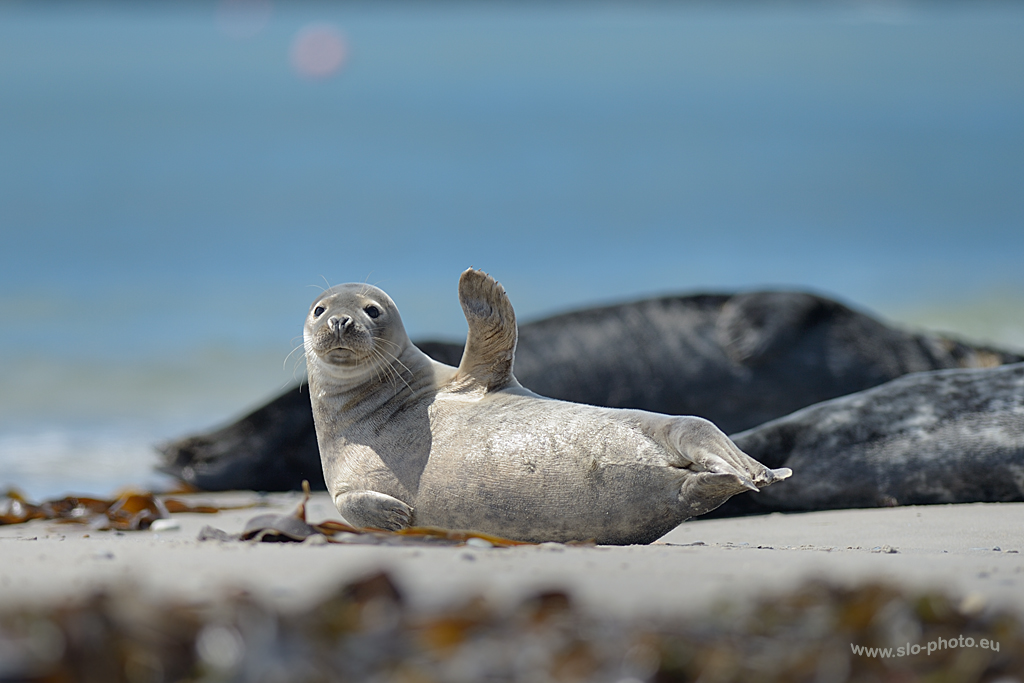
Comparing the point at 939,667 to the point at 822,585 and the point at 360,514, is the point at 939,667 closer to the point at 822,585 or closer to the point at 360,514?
the point at 822,585

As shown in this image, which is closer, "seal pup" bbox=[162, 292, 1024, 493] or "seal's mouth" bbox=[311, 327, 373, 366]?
"seal's mouth" bbox=[311, 327, 373, 366]

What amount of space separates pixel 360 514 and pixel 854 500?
2.46m

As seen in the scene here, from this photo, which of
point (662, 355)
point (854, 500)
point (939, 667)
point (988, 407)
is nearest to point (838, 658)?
point (939, 667)

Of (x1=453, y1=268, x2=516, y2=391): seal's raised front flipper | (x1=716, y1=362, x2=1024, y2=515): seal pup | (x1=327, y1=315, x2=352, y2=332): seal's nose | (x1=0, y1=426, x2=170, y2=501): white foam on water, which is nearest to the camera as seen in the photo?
(x1=327, y1=315, x2=352, y2=332): seal's nose

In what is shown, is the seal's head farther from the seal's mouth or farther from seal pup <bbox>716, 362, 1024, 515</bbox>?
seal pup <bbox>716, 362, 1024, 515</bbox>

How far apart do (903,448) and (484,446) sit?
7.71 ft

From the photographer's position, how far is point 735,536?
445 cm

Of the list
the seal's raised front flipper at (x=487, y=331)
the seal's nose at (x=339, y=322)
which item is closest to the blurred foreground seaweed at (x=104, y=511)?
the seal's nose at (x=339, y=322)

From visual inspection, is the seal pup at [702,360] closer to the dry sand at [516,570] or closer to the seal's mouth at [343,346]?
the seal's mouth at [343,346]

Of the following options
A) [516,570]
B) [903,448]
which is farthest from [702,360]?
[516,570]

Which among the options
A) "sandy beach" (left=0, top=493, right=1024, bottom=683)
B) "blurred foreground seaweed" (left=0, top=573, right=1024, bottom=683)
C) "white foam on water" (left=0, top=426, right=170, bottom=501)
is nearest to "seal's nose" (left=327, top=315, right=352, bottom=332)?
"sandy beach" (left=0, top=493, right=1024, bottom=683)

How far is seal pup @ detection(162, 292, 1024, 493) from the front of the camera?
24.0 feet

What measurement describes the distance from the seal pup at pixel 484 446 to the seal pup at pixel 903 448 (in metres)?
1.58

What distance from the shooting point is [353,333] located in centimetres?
410
